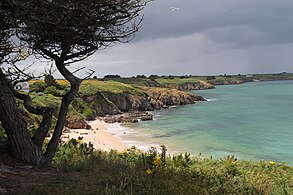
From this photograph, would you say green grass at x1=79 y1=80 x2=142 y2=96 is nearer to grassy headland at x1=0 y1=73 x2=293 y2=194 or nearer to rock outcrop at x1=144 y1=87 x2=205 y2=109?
rock outcrop at x1=144 y1=87 x2=205 y2=109

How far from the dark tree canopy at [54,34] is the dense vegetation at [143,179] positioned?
115cm

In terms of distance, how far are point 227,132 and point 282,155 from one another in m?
13.1

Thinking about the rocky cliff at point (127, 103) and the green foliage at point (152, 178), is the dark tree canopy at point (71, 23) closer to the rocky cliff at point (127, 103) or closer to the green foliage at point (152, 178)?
the green foliage at point (152, 178)

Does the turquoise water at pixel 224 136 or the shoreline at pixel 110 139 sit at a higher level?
the shoreline at pixel 110 139

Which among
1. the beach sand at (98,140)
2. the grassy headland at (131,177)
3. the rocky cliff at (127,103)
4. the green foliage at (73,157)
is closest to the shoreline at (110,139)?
the beach sand at (98,140)

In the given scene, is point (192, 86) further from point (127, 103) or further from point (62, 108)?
point (62, 108)

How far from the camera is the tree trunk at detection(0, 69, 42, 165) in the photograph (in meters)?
7.76

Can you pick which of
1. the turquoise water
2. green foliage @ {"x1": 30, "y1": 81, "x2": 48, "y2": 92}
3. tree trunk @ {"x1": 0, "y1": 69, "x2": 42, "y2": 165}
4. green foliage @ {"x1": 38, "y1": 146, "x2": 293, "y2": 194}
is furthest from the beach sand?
tree trunk @ {"x1": 0, "y1": 69, "x2": 42, "y2": 165}

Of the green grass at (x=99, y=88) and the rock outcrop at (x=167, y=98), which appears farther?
the rock outcrop at (x=167, y=98)

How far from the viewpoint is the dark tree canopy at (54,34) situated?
6.99 m

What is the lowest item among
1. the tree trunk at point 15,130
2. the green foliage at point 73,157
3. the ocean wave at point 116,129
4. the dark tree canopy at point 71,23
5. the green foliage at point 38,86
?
the ocean wave at point 116,129

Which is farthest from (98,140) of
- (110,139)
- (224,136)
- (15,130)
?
(15,130)

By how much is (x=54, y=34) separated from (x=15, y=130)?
8.12 feet

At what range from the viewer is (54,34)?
25.8 ft
